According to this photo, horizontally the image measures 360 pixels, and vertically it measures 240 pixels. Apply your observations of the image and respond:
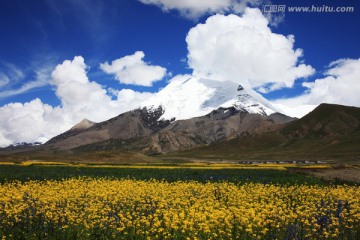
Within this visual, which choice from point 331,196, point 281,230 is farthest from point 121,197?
point 331,196

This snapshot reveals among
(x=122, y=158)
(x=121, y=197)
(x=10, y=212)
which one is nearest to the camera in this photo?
(x=10, y=212)

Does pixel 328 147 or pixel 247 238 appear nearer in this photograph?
pixel 247 238

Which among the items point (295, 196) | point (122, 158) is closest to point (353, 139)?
point (122, 158)

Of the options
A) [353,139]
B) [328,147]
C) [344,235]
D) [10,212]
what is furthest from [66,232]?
[353,139]

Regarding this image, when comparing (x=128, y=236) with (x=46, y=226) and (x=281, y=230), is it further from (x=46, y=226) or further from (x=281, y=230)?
(x=281, y=230)

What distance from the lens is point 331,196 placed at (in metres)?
21.7

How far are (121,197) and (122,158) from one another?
105281 millimetres

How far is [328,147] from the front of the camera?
191 metres

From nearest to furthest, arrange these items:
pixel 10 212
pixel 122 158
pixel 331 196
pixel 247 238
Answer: pixel 247 238 → pixel 10 212 → pixel 331 196 → pixel 122 158

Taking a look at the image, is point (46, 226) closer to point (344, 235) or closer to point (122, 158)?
point (344, 235)

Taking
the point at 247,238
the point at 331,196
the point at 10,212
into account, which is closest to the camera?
the point at 247,238

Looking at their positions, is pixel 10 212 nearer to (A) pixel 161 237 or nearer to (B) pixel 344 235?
(A) pixel 161 237

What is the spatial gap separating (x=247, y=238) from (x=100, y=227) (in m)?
5.51

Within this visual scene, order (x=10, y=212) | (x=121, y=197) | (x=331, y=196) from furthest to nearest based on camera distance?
1. (x=331, y=196)
2. (x=121, y=197)
3. (x=10, y=212)
